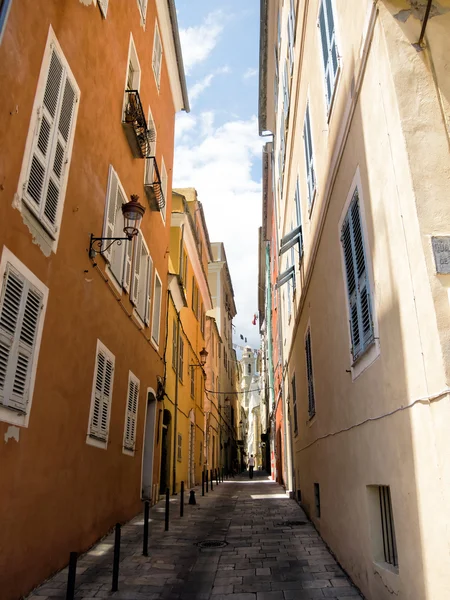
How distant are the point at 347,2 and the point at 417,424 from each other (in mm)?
4525

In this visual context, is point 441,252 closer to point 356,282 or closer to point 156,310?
point 356,282

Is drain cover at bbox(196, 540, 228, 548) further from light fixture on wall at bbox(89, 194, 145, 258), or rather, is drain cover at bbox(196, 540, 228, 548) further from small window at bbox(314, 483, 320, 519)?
light fixture on wall at bbox(89, 194, 145, 258)

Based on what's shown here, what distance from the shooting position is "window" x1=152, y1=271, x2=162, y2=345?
44.7 feet

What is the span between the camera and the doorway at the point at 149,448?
12.5 metres

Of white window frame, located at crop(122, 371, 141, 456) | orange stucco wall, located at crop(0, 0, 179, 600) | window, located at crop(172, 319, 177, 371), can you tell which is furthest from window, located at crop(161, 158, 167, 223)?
white window frame, located at crop(122, 371, 141, 456)

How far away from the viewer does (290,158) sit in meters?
12.1

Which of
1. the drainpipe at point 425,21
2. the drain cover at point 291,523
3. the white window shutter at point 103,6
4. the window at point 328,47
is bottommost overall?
the drain cover at point 291,523

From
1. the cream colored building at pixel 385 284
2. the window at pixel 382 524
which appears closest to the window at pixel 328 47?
the cream colored building at pixel 385 284

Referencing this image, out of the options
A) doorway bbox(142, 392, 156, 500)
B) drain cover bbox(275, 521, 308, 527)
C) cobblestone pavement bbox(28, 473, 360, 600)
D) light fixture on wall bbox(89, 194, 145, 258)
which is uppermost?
light fixture on wall bbox(89, 194, 145, 258)

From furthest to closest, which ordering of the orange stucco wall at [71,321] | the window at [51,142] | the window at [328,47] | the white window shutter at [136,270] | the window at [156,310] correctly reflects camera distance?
the window at [156,310]
the white window shutter at [136,270]
the window at [328,47]
the window at [51,142]
the orange stucco wall at [71,321]

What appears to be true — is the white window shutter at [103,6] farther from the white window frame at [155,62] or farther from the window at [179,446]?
the window at [179,446]

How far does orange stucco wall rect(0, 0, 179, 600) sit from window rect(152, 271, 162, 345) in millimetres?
2134

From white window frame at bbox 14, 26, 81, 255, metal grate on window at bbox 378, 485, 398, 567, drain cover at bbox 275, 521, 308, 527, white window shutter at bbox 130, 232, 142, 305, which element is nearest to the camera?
metal grate on window at bbox 378, 485, 398, 567

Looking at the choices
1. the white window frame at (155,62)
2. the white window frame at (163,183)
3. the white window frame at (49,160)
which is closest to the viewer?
the white window frame at (49,160)
